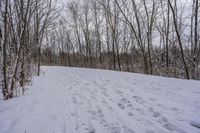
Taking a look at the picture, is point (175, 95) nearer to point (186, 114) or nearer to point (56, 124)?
point (186, 114)

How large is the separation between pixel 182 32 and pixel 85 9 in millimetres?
15270

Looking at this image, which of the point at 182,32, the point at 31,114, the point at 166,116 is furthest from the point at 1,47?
the point at 182,32

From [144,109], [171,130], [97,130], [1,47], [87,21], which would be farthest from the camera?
[87,21]

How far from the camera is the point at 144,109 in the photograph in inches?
168

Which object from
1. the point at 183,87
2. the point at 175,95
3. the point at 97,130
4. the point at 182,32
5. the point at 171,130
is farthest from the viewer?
the point at 182,32

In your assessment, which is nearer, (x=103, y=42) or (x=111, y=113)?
(x=111, y=113)

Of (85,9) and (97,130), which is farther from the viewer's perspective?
(85,9)

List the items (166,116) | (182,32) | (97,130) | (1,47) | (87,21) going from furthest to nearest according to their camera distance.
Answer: (87,21) → (182,32) → (1,47) → (166,116) → (97,130)

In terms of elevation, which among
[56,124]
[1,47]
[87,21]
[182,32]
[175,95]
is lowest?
[56,124]

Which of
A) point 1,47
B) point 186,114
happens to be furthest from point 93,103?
point 1,47

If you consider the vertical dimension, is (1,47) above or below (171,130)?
above

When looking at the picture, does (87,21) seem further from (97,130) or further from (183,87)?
(97,130)

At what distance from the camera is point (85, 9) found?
98.2 ft

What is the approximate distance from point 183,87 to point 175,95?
2.91ft
